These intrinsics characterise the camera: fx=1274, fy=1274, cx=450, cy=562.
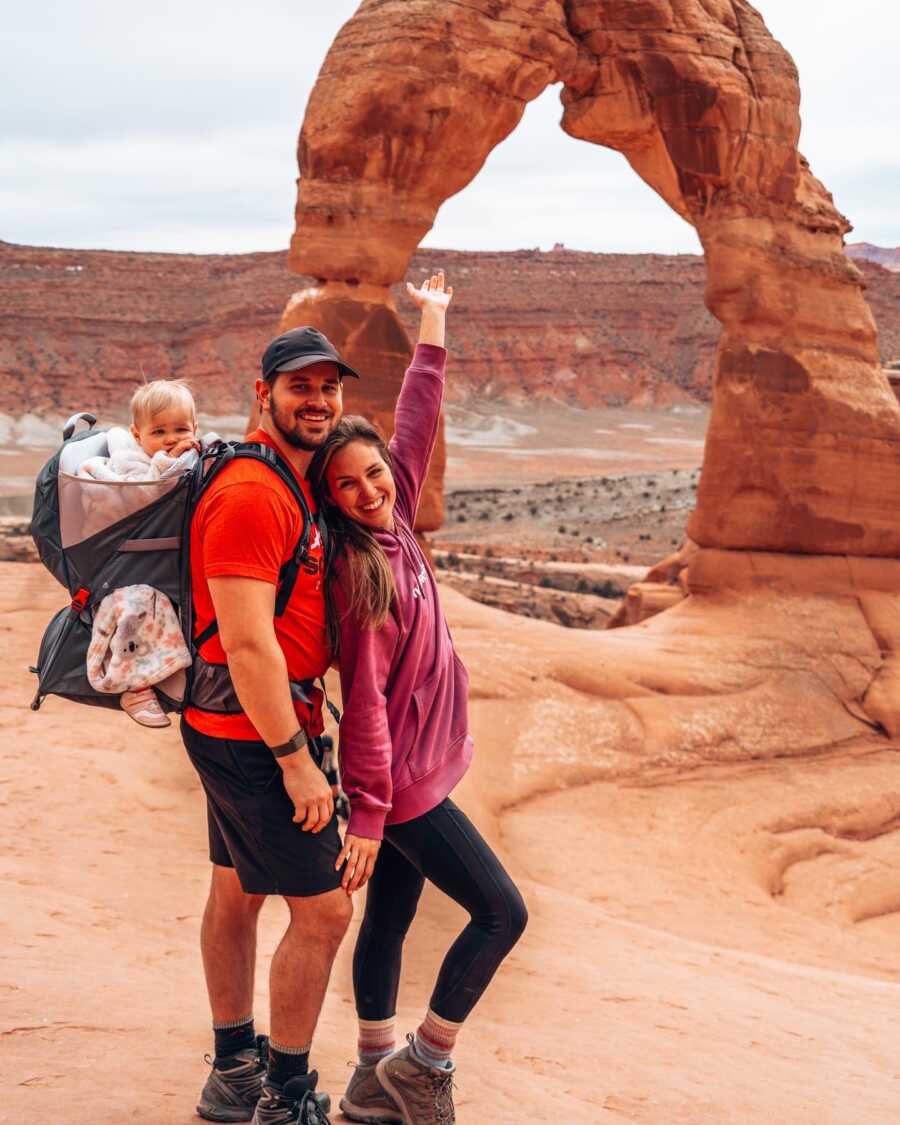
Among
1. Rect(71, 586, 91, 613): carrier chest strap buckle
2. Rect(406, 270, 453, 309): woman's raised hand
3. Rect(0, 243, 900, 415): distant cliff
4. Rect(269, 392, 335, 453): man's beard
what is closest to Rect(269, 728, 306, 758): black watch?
Rect(71, 586, 91, 613): carrier chest strap buckle

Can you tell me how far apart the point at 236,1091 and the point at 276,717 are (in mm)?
1066

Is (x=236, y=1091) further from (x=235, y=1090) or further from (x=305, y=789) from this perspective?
(x=305, y=789)

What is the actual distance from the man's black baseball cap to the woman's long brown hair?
18 centimetres

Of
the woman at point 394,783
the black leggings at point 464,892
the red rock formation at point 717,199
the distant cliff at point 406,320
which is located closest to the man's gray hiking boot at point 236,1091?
the woman at point 394,783

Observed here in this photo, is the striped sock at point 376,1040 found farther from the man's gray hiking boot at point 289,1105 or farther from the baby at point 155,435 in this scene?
the baby at point 155,435

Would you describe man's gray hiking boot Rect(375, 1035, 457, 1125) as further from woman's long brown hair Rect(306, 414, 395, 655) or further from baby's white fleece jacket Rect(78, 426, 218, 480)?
baby's white fleece jacket Rect(78, 426, 218, 480)

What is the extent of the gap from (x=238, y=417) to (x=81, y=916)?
1831 inches

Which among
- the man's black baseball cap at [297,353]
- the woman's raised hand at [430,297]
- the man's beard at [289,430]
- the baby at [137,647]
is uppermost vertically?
the woman's raised hand at [430,297]

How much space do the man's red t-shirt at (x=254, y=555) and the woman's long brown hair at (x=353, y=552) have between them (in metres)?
0.04

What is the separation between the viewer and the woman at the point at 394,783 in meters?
3.10

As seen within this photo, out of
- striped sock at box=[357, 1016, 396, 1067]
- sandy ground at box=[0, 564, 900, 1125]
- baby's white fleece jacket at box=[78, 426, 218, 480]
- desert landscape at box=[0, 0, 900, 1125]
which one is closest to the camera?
baby's white fleece jacket at box=[78, 426, 218, 480]

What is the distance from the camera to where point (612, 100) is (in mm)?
10484

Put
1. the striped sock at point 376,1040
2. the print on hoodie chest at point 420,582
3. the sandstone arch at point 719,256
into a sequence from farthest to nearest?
the sandstone arch at point 719,256 < the striped sock at point 376,1040 < the print on hoodie chest at point 420,582

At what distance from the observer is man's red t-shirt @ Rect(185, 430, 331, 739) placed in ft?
9.52
